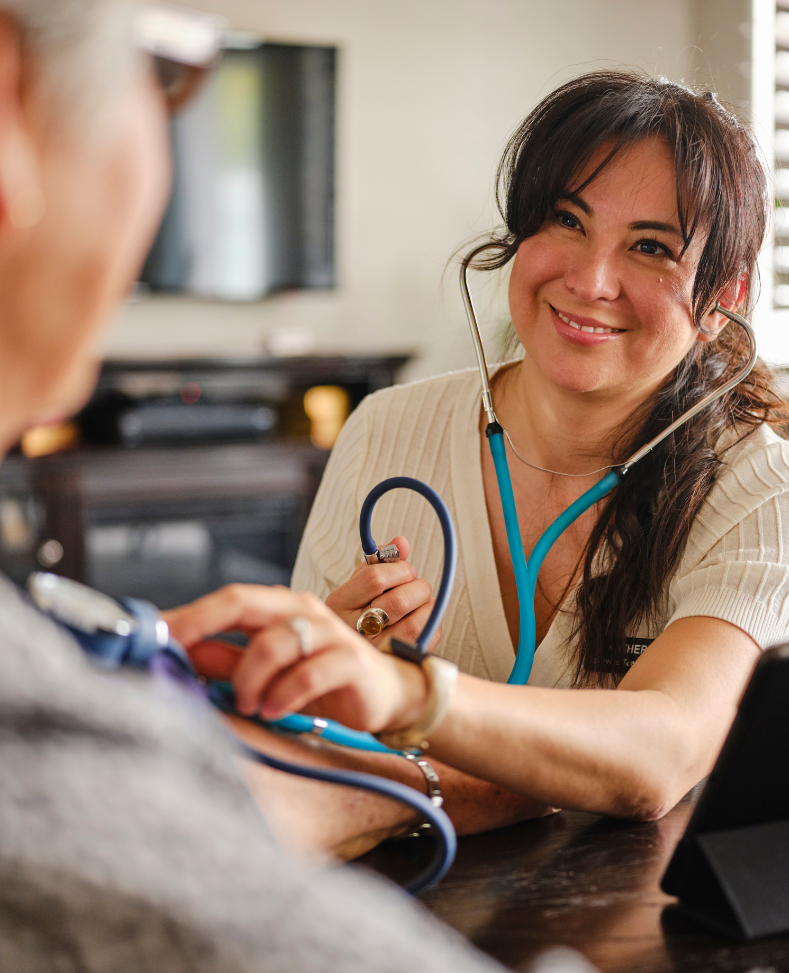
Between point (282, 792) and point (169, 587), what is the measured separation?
2.63 m

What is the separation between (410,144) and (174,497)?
5.42 feet

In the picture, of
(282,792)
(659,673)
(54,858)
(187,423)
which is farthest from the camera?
(187,423)

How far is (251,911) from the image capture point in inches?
15.0

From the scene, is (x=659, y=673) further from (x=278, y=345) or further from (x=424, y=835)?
(x=278, y=345)

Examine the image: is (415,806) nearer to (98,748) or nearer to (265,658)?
(265,658)

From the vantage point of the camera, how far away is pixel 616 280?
1115 millimetres

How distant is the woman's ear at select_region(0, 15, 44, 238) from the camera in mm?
387

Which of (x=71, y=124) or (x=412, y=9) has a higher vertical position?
(x=412, y=9)

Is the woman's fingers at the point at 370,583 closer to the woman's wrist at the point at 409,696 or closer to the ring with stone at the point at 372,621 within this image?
the ring with stone at the point at 372,621

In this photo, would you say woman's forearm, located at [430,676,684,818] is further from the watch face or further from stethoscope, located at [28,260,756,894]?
the watch face

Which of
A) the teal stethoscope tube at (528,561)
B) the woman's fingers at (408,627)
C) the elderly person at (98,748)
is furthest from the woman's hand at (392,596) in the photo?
the elderly person at (98,748)

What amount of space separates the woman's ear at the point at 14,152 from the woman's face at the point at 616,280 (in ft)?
2.64

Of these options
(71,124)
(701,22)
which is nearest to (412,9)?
(701,22)

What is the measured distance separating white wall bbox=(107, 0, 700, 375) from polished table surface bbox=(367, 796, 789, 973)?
3026 mm
